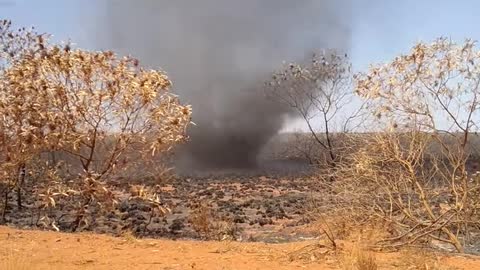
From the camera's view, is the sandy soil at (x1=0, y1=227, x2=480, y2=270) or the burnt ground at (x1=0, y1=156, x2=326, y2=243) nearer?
the sandy soil at (x1=0, y1=227, x2=480, y2=270)

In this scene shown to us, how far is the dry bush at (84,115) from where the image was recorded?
52.7 feet

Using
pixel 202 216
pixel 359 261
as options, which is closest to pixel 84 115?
pixel 202 216

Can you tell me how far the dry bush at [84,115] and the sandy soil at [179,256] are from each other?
4311 millimetres

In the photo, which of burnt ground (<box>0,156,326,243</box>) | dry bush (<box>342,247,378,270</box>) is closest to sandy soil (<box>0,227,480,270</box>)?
dry bush (<box>342,247,378,270</box>)

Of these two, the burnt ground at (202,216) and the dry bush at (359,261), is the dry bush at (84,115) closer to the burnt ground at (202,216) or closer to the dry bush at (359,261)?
the burnt ground at (202,216)

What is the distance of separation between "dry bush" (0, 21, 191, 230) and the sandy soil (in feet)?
14.1

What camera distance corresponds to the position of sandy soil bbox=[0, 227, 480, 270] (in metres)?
9.55

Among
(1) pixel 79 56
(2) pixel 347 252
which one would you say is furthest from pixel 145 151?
(2) pixel 347 252

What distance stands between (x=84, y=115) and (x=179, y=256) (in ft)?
23.7

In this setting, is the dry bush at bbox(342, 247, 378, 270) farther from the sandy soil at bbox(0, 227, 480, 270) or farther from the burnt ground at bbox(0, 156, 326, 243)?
the burnt ground at bbox(0, 156, 326, 243)

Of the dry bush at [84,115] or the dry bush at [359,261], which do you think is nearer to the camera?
the dry bush at [359,261]

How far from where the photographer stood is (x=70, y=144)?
16.6 metres

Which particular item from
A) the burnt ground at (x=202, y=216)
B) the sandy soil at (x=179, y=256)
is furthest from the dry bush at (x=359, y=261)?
the burnt ground at (x=202, y=216)

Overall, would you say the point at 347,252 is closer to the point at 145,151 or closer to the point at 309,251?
the point at 309,251
